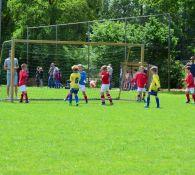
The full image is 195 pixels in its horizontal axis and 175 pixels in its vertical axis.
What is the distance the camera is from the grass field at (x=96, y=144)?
898 cm

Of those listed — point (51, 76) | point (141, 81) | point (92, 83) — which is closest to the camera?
point (141, 81)

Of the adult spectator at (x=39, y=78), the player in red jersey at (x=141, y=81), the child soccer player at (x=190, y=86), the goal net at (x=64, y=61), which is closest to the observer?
the child soccer player at (x=190, y=86)

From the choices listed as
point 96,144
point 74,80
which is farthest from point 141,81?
point 96,144

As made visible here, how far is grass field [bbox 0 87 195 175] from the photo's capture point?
8.98 m

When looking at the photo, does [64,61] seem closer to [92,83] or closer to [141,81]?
[92,83]

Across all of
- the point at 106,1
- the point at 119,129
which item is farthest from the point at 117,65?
the point at 106,1

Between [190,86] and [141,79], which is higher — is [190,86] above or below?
below

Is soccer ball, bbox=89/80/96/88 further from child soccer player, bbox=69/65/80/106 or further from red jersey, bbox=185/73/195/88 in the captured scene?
child soccer player, bbox=69/65/80/106

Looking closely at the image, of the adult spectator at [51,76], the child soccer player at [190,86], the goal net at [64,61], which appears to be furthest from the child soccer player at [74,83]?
the adult spectator at [51,76]

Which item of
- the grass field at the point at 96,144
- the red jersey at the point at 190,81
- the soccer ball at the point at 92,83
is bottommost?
the grass field at the point at 96,144

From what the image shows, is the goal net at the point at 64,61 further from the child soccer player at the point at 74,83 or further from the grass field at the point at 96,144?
the grass field at the point at 96,144

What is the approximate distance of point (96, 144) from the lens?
37.6 ft

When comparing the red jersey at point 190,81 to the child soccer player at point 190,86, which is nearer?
the child soccer player at point 190,86

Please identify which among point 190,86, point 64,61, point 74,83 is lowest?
point 190,86
